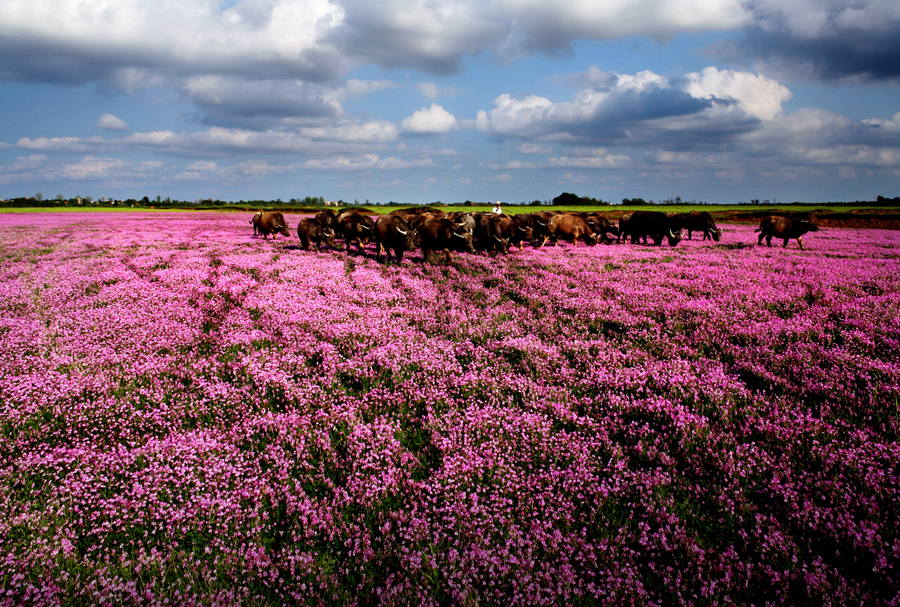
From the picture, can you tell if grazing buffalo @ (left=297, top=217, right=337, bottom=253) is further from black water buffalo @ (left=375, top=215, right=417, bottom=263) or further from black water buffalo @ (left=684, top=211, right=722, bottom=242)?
black water buffalo @ (left=684, top=211, right=722, bottom=242)

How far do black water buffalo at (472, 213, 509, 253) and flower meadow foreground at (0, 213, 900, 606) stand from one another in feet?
38.6

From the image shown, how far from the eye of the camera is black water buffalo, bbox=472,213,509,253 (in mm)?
20688

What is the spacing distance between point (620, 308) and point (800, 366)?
12.5 ft

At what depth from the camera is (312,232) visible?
2225 centimetres

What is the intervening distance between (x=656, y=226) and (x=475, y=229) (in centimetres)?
1248

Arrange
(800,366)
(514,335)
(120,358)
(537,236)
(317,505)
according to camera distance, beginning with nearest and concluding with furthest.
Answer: (317,505)
(800,366)
(120,358)
(514,335)
(537,236)

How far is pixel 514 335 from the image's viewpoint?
809 centimetres

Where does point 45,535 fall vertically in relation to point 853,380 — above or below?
below

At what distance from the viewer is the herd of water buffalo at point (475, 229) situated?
58.3 ft

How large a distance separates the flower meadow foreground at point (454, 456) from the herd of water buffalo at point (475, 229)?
8.96m

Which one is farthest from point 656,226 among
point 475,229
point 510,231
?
point 475,229

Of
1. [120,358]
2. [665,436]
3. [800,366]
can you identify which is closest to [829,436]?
[665,436]

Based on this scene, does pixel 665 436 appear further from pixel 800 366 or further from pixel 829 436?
pixel 800 366

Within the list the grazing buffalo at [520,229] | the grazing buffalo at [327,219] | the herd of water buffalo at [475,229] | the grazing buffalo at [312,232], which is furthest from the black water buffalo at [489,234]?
the grazing buffalo at [327,219]
